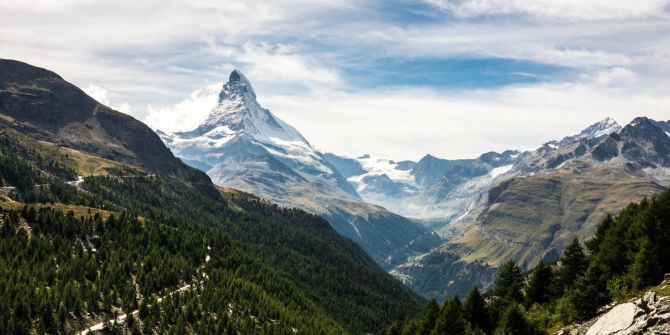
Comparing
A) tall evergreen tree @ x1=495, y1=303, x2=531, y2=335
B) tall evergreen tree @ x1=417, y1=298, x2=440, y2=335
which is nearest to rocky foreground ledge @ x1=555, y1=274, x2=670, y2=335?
tall evergreen tree @ x1=495, y1=303, x2=531, y2=335

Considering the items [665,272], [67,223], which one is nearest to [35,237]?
[67,223]

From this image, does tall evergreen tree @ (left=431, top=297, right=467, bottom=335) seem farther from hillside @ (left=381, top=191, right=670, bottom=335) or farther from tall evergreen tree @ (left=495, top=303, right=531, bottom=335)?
tall evergreen tree @ (left=495, top=303, right=531, bottom=335)

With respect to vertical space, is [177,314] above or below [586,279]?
below

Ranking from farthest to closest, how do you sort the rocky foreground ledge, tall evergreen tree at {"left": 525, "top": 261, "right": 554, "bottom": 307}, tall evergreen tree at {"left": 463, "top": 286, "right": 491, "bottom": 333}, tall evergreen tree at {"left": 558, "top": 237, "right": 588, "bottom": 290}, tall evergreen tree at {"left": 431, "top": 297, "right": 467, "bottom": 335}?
tall evergreen tree at {"left": 525, "top": 261, "right": 554, "bottom": 307}
tall evergreen tree at {"left": 558, "top": 237, "right": 588, "bottom": 290}
tall evergreen tree at {"left": 463, "top": 286, "right": 491, "bottom": 333}
tall evergreen tree at {"left": 431, "top": 297, "right": 467, "bottom": 335}
the rocky foreground ledge

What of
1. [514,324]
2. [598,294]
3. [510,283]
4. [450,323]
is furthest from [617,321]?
[510,283]

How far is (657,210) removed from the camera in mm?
81062

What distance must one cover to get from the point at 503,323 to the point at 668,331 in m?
34.1

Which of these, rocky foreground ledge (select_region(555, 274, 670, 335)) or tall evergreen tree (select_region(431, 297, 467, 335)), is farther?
tall evergreen tree (select_region(431, 297, 467, 335))

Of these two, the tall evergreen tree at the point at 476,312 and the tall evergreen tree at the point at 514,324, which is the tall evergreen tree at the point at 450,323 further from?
the tall evergreen tree at the point at 514,324

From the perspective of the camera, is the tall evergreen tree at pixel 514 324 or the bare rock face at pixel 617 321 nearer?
the bare rock face at pixel 617 321

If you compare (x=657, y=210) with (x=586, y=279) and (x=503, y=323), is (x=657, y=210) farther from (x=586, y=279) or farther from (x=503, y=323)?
(x=503, y=323)

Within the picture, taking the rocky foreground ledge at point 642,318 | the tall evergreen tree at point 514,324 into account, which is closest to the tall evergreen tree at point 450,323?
the tall evergreen tree at point 514,324

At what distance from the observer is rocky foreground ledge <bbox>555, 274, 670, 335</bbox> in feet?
168

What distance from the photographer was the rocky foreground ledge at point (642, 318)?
2013 inches
